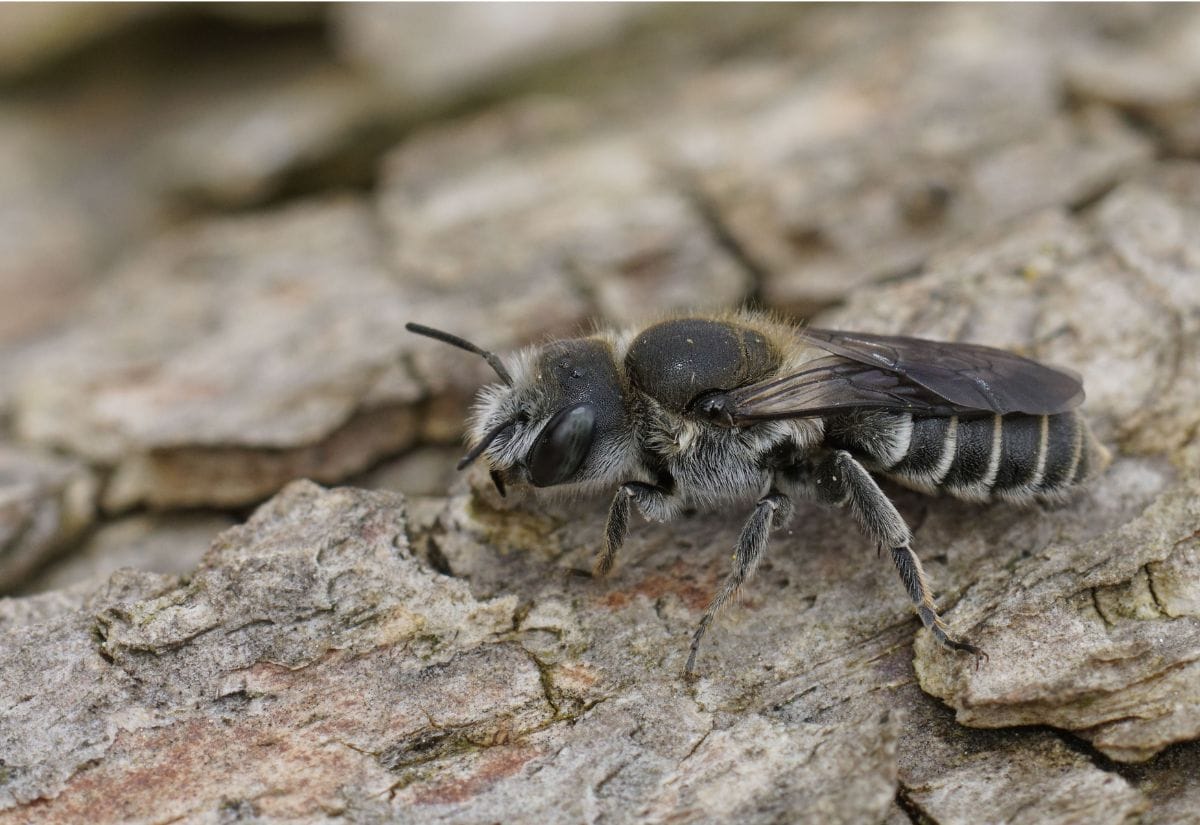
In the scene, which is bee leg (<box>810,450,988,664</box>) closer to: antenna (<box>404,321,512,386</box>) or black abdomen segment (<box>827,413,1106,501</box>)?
black abdomen segment (<box>827,413,1106,501</box>)

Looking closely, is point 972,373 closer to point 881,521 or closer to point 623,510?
point 881,521

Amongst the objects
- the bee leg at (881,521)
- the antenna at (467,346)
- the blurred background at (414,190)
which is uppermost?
the antenna at (467,346)

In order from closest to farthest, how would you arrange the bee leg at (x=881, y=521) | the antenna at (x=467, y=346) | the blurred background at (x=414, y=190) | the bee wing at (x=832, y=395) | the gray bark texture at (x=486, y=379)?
1. the gray bark texture at (x=486, y=379)
2. the bee leg at (x=881, y=521)
3. the bee wing at (x=832, y=395)
4. the antenna at (x=467, y=346)
5. the blurred background at (x=414, y=190)

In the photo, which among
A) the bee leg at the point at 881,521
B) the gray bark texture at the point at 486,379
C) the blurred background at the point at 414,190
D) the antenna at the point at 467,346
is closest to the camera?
the gray bark texture at the point at 486,379

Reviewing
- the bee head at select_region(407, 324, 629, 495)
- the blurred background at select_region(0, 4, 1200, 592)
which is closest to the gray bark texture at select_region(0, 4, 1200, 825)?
the blurred background at select_region(0, 4, 1200, 592)

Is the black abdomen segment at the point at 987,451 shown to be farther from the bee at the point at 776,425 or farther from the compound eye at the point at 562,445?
the compound eye at the point at 562,445

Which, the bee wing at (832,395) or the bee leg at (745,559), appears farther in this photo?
the bee wing at (832,395)

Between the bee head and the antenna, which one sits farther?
the antenna

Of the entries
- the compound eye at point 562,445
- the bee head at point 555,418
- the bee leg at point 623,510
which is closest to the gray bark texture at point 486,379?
the bee leg at point 623,510

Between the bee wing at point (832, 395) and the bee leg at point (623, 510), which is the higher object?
the bee wing at point (832, 395)
